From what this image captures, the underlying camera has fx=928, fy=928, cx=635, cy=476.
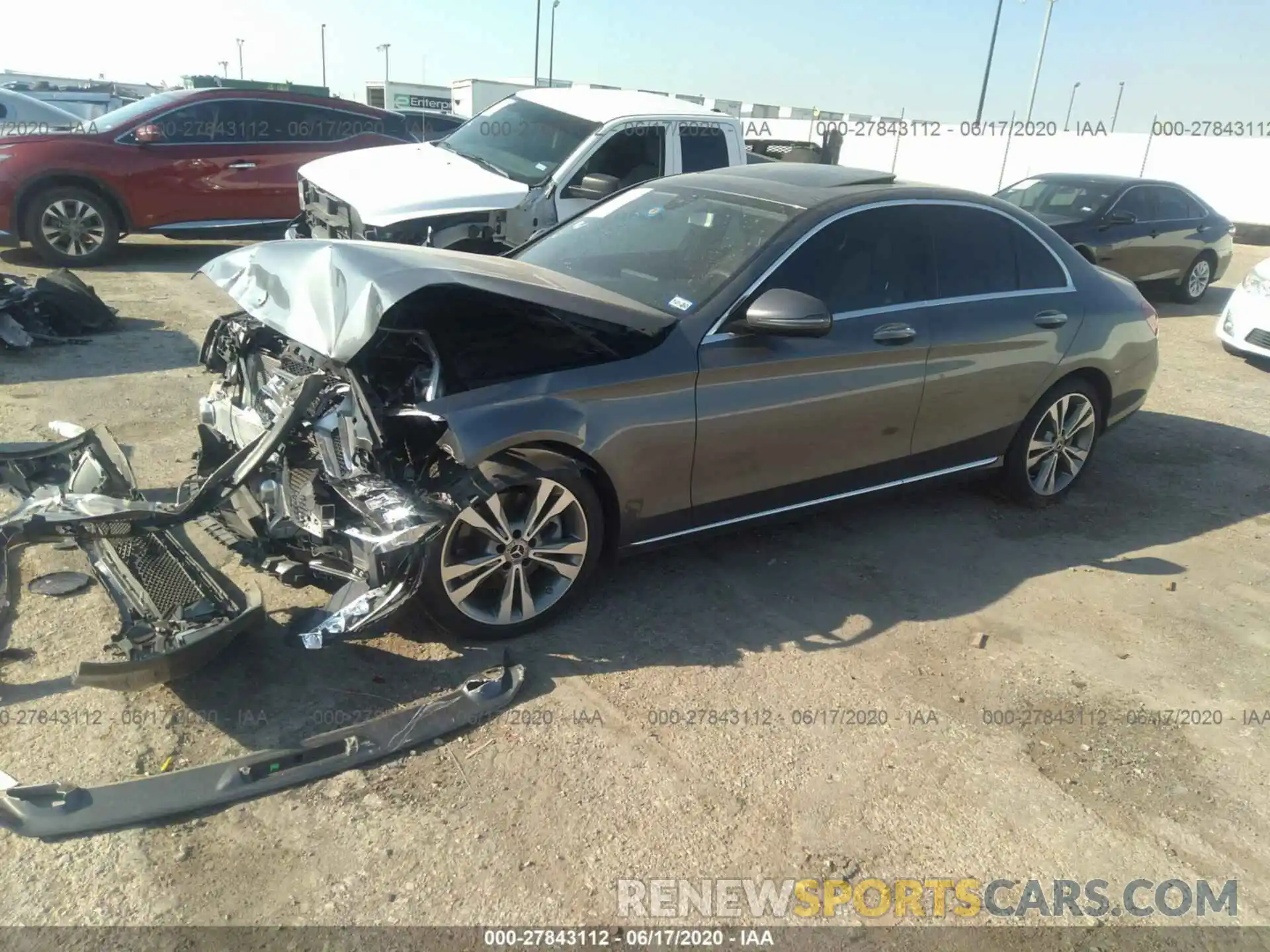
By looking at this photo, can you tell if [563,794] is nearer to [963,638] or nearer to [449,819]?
[449,819]

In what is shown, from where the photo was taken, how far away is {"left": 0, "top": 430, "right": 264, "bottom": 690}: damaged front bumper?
2.85 meters

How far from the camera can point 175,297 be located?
8656 mm

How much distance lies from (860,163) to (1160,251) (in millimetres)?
20995

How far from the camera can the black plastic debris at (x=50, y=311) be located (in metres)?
6.75

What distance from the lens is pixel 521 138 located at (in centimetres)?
837

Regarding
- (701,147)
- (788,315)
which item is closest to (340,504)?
(788,315)

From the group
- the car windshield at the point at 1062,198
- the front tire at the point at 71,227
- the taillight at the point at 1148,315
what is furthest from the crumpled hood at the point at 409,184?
the car windshield at the point at 1062,198

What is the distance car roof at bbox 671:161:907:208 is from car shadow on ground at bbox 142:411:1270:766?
60.4 inches

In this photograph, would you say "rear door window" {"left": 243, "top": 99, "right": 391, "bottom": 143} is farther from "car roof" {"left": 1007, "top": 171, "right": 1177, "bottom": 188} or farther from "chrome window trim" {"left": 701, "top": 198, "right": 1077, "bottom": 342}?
"car roof" {"left": 1007, "top": 171, "right": 1177, "bottom": 188}

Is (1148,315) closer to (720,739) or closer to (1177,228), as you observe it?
(720,739)

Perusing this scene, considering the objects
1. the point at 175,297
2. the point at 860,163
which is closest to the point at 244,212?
the point at 175,297

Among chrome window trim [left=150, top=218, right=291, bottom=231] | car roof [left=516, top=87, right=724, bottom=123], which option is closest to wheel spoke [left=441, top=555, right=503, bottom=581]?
car roof [left=516, top=87, right=724, bottom=123]

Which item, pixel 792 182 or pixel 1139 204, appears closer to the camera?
pixel 792 182

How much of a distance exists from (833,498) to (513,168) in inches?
191
